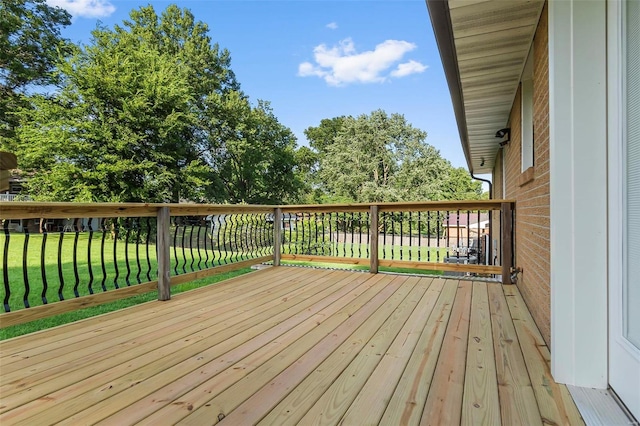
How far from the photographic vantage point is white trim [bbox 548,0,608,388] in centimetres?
146

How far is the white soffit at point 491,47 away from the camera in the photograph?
219cm

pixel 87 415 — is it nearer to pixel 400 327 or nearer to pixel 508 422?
pixel 508 422

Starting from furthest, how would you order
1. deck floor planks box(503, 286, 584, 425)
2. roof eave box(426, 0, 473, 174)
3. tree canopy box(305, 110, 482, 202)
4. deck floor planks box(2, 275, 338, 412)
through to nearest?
1. tree canopy box(305, 110, 482, 202)
2. roof eave box(426, 0, 473, 174)
3. deck floor planks box(2, 275, 338, 412)
4. deck floor planks box(503, 286, 584, 425)

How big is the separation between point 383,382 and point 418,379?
0.18 m

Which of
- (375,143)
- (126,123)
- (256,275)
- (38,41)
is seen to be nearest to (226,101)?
(126,123)

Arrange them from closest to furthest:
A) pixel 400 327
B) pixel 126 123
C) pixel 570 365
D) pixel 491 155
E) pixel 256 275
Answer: pixel 570 365 → pixel 400 327 → pixel 256 275 → pixel 491 155 → pixel 126 123

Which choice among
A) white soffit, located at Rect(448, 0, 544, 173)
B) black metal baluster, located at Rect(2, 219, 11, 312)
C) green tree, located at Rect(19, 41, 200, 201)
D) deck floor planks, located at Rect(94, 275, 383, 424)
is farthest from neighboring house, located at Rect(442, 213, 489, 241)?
green tree, located at Rect(19, 41, 200, 201)

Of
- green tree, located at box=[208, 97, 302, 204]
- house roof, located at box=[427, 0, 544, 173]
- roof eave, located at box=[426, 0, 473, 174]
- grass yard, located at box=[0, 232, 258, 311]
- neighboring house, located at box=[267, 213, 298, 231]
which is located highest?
green tree, located at box=[208, 97, 302, 204]

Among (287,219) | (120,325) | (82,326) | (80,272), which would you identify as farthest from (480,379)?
(80,272)

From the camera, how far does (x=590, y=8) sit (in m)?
1.46

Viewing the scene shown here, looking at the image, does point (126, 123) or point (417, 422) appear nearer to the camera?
point (417, 422)

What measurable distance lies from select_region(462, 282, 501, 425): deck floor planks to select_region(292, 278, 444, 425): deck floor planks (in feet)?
1.03

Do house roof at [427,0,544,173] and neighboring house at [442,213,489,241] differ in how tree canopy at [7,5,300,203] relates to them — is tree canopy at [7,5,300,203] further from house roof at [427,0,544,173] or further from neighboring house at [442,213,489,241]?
house roof at [427,0,544,173]

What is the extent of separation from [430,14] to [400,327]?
2.03 meters
